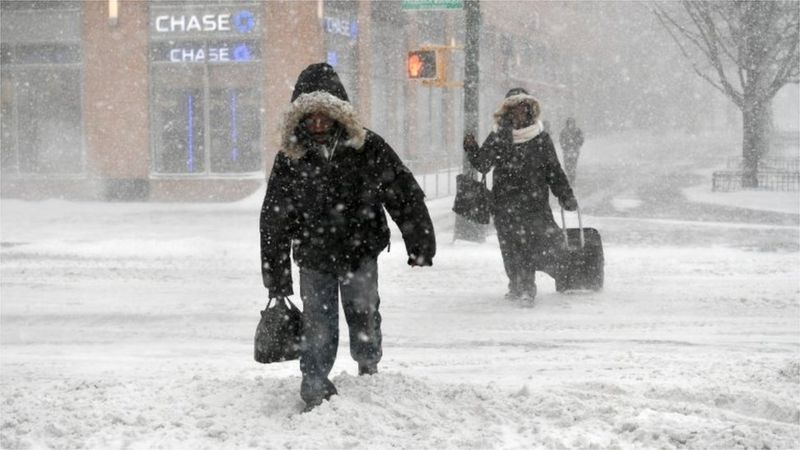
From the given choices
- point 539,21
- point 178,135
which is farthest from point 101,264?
point 539,21

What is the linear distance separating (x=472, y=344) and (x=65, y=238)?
966 centimetres

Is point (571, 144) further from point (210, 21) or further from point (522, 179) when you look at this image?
point (522, 179)

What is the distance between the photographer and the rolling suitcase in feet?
35.3

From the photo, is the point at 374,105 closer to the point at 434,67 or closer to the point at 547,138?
the point at 434,67

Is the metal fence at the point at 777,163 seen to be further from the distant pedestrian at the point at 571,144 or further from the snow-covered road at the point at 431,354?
the snow-covered road at the point at 431,354

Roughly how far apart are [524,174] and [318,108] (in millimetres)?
4646

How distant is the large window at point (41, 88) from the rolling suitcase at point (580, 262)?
17.0 meters

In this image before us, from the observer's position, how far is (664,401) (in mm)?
6340

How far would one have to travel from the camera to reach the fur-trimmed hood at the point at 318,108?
5699 mm

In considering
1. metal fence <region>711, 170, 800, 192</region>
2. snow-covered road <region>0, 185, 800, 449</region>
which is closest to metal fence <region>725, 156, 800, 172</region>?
metal fence <region>711, 170, 800, 192</region>

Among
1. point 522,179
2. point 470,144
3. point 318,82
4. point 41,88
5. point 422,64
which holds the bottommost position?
point 522,179

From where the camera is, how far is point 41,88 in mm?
25375

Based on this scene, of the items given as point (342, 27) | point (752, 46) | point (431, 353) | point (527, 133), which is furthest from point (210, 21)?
point (431, 353)

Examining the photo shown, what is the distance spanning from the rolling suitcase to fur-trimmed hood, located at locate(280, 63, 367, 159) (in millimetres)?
5241
